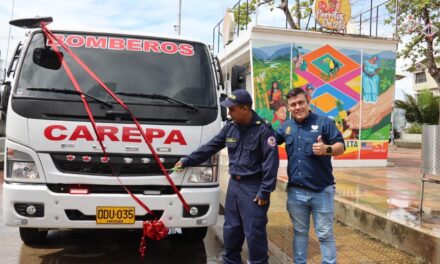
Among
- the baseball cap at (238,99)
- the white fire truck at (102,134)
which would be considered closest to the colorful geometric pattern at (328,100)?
the white fire truck at (102,134)

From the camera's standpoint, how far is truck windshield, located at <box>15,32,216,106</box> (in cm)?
442

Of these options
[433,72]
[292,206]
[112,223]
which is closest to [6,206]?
[112,223]

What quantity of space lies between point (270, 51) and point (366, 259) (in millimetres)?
7663

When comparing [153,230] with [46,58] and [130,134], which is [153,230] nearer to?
[130,134]

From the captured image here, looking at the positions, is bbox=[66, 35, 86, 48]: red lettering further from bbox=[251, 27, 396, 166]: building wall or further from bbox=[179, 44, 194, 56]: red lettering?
bbox=[251, 27, 396, 166]: building wall

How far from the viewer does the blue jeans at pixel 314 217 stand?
12.3 ft

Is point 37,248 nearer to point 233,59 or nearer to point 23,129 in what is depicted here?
point 23,129

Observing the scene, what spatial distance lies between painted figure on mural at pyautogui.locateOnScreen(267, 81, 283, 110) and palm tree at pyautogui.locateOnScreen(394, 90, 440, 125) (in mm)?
20318

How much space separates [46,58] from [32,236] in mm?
2117

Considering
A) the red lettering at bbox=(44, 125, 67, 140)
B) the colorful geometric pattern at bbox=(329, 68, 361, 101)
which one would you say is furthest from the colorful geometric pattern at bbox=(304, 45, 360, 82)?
the red lettering at bbox=(44, 125, 67, 140)

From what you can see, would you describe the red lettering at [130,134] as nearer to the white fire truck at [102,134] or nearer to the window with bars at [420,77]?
the white fire truck at [102,134]

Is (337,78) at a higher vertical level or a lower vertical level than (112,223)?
higher

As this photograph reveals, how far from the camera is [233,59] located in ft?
45.0

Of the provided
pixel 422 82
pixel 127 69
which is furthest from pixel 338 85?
pixel 422 82
